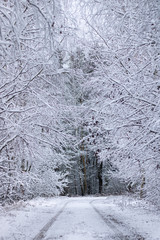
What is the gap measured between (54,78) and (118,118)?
303 cm

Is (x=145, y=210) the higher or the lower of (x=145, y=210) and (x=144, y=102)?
the lower

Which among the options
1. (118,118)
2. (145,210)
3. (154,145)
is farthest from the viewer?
(145,210)

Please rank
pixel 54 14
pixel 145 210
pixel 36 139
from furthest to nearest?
pixel 145 210
pixel 36 139
pixel 54 14

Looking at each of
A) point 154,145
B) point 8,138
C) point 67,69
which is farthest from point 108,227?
point 67,69

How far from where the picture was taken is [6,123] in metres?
7.68

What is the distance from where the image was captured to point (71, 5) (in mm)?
5469

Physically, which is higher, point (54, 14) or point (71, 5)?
point (71, 5)

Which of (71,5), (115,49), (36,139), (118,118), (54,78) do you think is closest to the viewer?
(71,5)

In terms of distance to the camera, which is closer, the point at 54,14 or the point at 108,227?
the point at 54,14

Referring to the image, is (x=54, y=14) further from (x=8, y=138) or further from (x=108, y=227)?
(x=108, y=227)

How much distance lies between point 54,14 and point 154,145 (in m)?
3.76

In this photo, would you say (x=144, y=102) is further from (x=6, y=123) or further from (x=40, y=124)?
(x=6, y=123)

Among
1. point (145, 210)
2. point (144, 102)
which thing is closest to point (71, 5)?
Answer: point (144, 102)

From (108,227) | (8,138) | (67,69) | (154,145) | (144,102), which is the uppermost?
(67,69)
